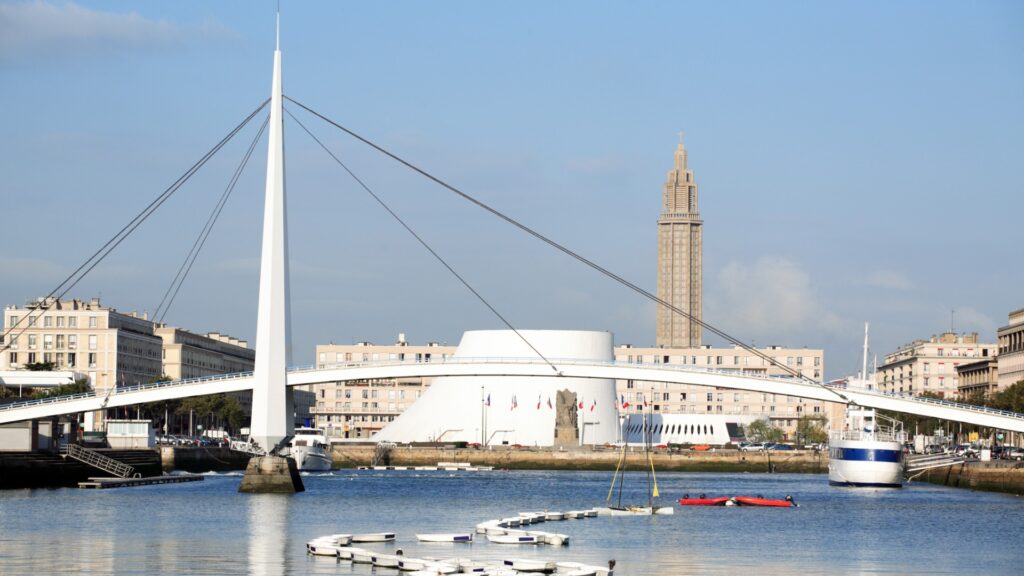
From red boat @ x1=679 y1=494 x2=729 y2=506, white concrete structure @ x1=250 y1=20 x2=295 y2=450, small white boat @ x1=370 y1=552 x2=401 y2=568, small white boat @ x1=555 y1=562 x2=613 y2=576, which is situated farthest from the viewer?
red boat @ x1=679 y1=494 x2=729 y2=506

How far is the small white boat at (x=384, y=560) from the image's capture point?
29.8m

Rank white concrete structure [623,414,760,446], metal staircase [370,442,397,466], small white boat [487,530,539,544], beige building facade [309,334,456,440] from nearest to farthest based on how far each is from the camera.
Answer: small white boat [487,530,539,544] < metal staircase [370,442,397,466] < white concrete structure [623,414,760,446] < beige building facade [309,334,456,440]

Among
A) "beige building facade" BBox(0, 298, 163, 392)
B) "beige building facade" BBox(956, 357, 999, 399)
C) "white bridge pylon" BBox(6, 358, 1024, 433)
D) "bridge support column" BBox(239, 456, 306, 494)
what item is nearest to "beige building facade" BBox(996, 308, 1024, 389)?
"beige building facade" BBox(956, 357, 999, 399)

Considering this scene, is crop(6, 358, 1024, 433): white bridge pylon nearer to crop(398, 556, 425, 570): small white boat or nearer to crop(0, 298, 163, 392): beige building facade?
crop(398, 556, 425, 570): small white boat

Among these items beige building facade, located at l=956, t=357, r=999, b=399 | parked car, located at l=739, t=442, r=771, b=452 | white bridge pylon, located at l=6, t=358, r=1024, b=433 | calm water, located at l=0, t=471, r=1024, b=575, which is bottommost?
calm water, located at l=0, t=471, r=1024, b=575

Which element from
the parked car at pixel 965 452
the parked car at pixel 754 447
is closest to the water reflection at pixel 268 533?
the parked car at pixel 965 452

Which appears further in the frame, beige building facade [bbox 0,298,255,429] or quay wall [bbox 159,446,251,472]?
beige building facade [bbox 0,298,255,429]

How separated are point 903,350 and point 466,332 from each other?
224ft

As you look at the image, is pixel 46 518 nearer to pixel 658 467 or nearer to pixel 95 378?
pixel 658 467

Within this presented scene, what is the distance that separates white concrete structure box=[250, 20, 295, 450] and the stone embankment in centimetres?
4707

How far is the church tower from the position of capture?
16850 centimetres

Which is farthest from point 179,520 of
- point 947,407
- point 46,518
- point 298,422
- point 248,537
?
point 298,422

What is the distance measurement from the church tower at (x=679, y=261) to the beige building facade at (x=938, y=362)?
2300 cm

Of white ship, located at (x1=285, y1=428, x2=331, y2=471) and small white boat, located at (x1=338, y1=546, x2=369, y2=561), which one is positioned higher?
white ship, located at (x1=285, y1=428, x2=331, y2=471)
